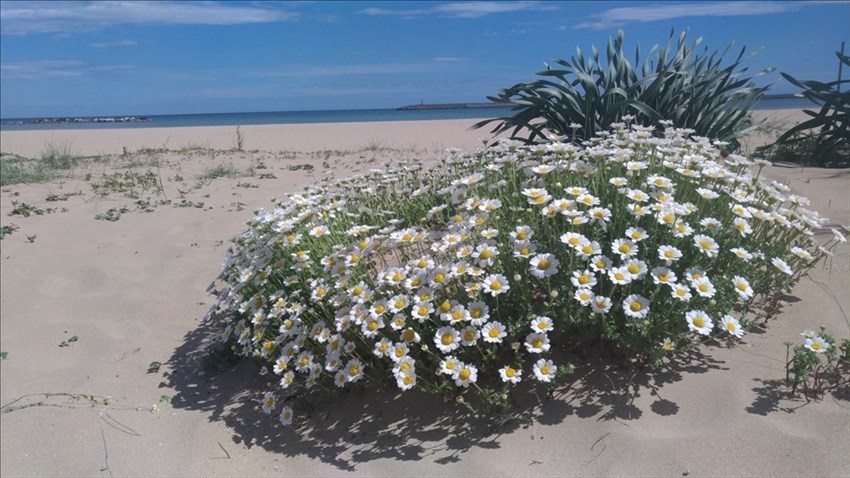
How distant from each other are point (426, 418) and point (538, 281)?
77 centimetres

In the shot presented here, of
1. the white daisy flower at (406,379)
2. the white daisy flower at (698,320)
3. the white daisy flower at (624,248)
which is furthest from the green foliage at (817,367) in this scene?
the white daisy flower at (406,379)

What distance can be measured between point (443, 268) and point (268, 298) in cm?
109

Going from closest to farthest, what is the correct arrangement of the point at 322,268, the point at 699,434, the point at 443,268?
1. the point at 699,434
2. the point at 443,268
3. the point at 322,268

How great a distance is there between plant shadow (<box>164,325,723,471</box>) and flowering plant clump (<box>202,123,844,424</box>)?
10 cm

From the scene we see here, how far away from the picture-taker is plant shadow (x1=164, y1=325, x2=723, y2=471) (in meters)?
2.56

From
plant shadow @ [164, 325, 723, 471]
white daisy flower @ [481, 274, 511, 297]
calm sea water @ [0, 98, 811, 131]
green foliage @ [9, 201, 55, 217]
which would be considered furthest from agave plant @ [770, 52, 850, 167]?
calm sea water @ [0, 98, 811, 131]

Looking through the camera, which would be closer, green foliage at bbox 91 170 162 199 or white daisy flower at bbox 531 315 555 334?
white daisy flower at bbox 531 315 555 334

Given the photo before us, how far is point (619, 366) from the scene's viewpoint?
107 inches

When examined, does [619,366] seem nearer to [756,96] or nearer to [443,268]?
[443,268]

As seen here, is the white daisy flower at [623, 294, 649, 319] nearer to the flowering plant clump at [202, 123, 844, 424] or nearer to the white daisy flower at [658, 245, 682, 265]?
the flowering plant clump at [202, 123, 844, 424]

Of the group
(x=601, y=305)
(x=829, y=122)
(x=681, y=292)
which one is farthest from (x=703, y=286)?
(x=829, y=122)

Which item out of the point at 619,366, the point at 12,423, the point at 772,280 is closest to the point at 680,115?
the point at 772,280

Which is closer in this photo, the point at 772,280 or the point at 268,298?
the point at 772,280

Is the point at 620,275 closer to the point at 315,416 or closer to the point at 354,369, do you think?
the point at 354,369
